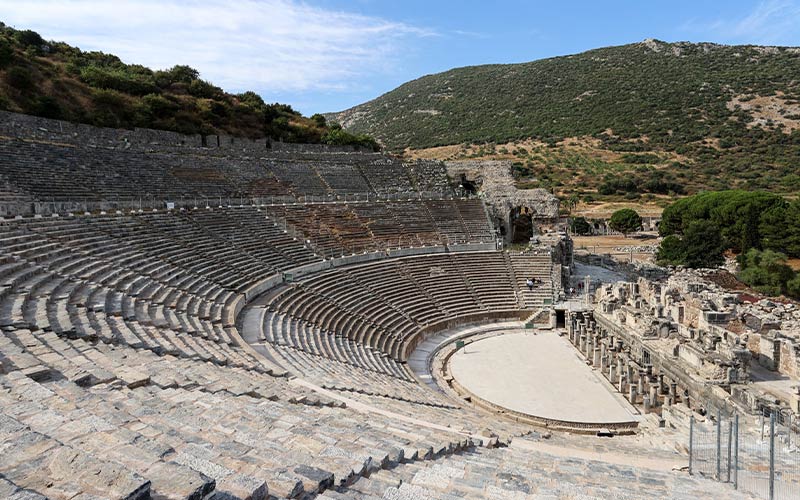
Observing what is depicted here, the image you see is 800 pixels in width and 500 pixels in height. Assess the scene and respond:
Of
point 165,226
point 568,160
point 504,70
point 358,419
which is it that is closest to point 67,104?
point 165,226

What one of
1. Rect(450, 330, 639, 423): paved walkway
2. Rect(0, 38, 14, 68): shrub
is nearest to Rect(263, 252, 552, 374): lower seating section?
Rect(450, 330, 639, 423): paved walkway

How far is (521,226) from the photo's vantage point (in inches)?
1513

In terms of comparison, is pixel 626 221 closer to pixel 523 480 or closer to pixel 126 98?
pixel 126 98

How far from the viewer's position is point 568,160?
67625 millimetres

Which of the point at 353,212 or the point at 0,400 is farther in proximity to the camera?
the point at 353,212

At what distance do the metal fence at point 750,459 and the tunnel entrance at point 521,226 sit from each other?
2628 cm

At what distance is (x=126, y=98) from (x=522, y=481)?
40325mm

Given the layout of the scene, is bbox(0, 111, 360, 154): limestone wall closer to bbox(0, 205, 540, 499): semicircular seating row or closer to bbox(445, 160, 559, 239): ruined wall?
bbox(0, 205, 540, 499): semicircular seating row

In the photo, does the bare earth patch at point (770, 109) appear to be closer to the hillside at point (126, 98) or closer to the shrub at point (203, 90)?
the hillside at point (126, 98)

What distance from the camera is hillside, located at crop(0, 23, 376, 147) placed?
32.1 m

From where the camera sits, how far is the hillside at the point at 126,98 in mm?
32094

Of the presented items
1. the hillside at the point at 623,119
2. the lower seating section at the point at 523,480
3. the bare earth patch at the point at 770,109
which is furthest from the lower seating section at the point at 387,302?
the bare earth patch at the point at 770,109

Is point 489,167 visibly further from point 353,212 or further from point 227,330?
point 227,330

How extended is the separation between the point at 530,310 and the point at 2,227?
19.7 meters
